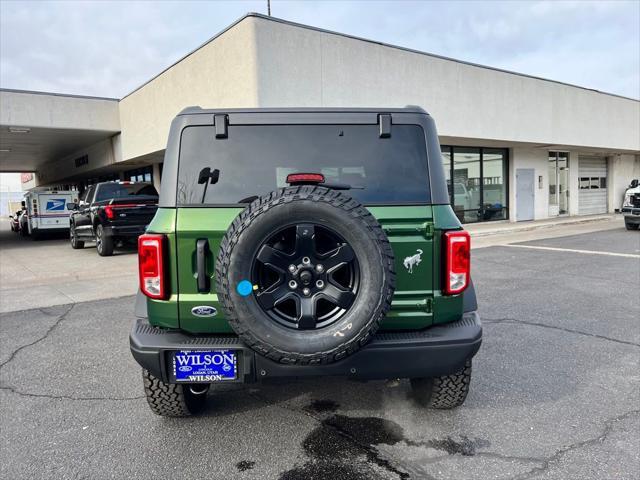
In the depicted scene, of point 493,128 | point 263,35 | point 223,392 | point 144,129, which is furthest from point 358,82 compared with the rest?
point 223,392

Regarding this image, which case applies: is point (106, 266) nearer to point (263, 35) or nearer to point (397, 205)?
point (263, 35)

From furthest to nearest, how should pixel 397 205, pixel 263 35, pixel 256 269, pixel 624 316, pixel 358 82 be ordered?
pixel 358 82
pixel 263 35
pixel 624 316
pixel 397 205
pixel 256 269

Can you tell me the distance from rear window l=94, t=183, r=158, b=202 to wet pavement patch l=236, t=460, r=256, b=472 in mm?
11235

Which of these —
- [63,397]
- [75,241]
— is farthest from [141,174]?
[63,397]

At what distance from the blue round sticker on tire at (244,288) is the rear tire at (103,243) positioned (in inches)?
447

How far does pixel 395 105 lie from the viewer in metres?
14.8

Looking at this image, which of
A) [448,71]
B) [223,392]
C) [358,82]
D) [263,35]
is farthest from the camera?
[448,71]

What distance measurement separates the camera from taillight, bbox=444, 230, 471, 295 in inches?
109

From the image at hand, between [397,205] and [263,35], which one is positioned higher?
[263,35]

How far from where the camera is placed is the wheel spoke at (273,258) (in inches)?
96.6

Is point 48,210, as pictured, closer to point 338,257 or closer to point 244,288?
point 244,288

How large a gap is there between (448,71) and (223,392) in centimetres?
1492

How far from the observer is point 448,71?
15.9m

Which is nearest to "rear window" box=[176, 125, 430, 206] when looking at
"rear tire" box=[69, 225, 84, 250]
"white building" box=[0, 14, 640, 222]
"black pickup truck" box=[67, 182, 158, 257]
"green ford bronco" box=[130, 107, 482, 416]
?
"green ford bronco" box=[130, 107, 482, 416]
